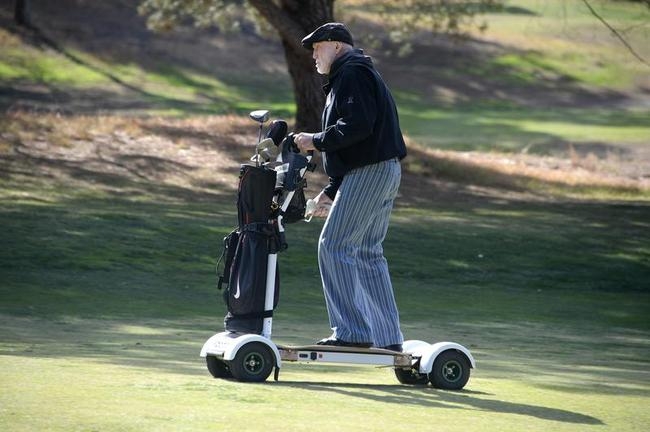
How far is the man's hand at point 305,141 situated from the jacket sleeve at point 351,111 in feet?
0.11

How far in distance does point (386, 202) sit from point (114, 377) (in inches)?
72.0

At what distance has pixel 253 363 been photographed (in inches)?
302

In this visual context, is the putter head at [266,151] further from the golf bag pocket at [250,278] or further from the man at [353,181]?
the golf bag pocket at [250,278]

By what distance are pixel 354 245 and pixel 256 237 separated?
57 centimetres

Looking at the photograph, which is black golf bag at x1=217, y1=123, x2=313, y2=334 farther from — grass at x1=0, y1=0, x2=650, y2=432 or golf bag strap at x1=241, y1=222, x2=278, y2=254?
grass at x1=0, y1=0, x2=650, y2=432

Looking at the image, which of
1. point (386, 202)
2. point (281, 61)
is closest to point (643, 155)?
point (281, 61)

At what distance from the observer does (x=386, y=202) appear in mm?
8016

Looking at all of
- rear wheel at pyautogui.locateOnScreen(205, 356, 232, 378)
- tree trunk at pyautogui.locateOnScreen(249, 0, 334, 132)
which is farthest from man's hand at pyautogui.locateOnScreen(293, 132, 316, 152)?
tree trunk at pyautogui.locateOnScreen(249, 0, 334, 132)

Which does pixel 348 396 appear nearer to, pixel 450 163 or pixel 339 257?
pixel 339 257

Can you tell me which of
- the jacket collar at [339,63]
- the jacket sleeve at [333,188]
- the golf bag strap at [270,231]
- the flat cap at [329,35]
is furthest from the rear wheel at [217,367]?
the flat cap at [329,35]

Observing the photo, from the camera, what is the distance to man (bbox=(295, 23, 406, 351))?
308 inches

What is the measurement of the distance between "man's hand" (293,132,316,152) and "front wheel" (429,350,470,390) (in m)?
1.39

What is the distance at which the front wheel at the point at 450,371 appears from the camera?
26.0ft

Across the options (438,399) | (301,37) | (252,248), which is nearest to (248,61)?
(301,37)
